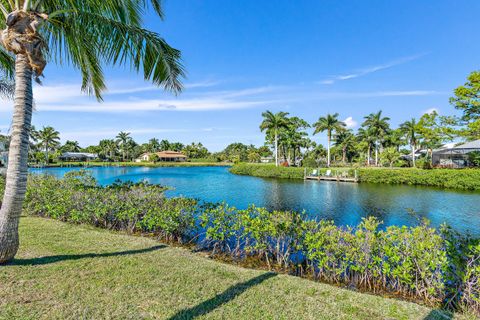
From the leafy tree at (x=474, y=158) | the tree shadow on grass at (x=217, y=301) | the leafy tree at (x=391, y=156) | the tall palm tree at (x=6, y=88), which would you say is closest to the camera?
the tree shadow on grass at (x=217, y=301)

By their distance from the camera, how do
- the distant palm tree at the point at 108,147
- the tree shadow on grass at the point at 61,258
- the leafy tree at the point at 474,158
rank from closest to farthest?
the tree shadow on grass at the point at 61,258 < the leafy tree at the point at 474,158 < the distant palm tree at the point at 108,147

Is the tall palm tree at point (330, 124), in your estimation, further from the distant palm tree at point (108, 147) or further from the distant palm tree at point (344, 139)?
the distant palm tree at point (108, 147)

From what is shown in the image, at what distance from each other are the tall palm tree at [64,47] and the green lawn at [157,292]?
2.88 ft

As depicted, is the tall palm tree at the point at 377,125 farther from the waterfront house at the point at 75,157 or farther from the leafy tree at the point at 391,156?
the waterfront house at the point at 75,157

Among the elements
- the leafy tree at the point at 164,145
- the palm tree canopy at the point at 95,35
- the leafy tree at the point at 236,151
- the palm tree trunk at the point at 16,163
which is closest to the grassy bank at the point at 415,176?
the palm tree canopy at the point at 95,35

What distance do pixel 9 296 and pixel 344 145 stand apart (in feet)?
182

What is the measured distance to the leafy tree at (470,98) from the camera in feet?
55.1

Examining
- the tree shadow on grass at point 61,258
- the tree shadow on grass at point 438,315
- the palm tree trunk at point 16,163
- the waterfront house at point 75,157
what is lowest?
the tree shadow on grass at point 438,315

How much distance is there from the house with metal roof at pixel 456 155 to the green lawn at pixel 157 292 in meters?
38.2

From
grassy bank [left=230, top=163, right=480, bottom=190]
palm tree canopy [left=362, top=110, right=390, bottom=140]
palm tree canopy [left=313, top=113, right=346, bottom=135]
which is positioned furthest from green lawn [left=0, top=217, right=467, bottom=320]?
palm tree canopy [left=362, top=110, right=390, bottom=140]

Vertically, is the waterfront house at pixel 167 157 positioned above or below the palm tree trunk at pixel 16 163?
above

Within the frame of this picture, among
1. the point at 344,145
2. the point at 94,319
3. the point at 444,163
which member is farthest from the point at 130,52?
the point at 344,145

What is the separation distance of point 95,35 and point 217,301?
5584mm

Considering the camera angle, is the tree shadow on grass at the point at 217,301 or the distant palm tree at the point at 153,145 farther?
the distant palm tree at the point at 153,145
